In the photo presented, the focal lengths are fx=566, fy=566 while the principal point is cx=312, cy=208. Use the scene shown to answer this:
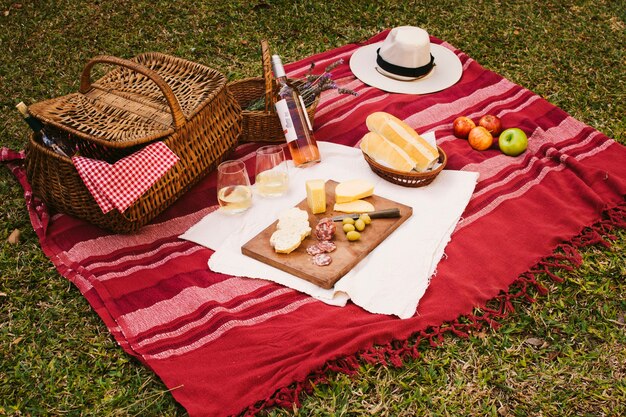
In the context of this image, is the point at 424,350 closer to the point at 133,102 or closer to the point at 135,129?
the point at 135,129

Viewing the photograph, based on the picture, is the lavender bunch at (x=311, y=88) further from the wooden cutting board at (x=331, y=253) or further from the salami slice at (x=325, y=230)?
the salami slice at (x=325, y=230)

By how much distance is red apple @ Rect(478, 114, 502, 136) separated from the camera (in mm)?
3449

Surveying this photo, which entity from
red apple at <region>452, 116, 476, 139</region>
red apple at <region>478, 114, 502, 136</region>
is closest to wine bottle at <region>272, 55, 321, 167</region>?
red apple at <region>452, 116, 476, 139</region>

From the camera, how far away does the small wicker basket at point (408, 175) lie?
9.39 ft

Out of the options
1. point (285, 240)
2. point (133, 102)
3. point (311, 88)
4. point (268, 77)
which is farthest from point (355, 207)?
point (133, 102)

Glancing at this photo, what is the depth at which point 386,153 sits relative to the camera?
9.62 feet

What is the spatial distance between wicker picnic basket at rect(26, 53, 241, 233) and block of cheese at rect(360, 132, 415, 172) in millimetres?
741

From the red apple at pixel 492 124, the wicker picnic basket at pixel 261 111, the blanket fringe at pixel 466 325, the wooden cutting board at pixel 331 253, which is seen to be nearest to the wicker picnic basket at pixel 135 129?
the wicker picnic basket at pixel 261 111

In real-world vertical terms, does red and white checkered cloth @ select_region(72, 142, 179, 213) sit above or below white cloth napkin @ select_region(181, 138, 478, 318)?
above

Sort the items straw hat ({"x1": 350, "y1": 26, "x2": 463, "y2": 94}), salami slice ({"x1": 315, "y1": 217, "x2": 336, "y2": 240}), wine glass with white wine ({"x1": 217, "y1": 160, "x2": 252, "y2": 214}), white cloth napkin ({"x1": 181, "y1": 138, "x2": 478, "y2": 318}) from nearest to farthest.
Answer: white cloth napkin ({"x1": 181, "y1": 138, "x2": 478, "y2": 318})
salami slice ({"x1": 315, "y1": 217, "x2": 336, "y2": 240})
wine glass with white wine ({"x1": 217, "y1": 160, "x2": 252, "y2": 214})
straw hat ({"x1": 350, "y1": 26, "x2": 463, "y2": 94})

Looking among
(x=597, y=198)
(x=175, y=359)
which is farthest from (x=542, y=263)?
(x=175, y=359)

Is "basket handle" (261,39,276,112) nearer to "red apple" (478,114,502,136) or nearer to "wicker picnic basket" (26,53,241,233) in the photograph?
"wicker picnic basket" (26,53,241,233)

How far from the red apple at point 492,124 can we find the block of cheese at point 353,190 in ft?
3.60

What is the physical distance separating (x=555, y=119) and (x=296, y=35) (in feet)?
7.44
